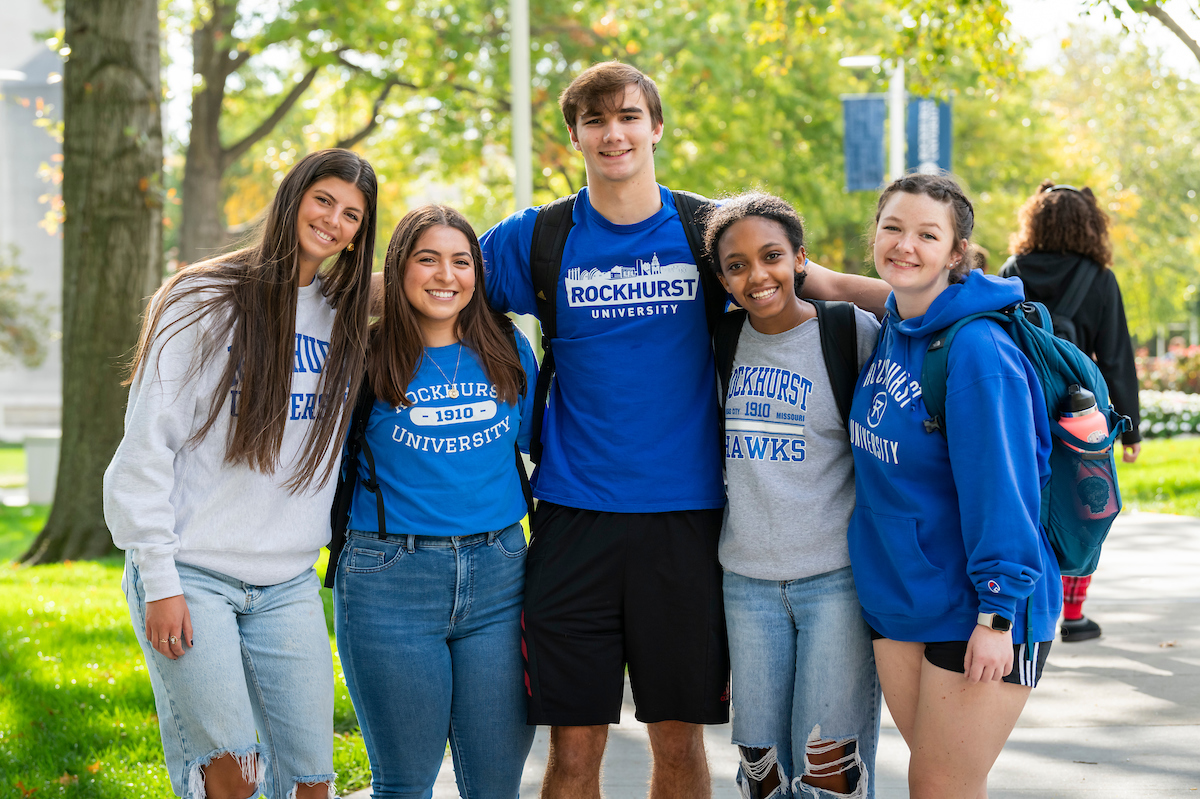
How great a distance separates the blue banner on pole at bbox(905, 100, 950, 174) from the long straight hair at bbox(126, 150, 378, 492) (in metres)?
11.0

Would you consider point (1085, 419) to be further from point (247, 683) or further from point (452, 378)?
point (247, 683)

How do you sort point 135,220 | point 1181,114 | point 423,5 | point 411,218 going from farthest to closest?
point 1181,114
point 423,5
point 135,220
point 411,218

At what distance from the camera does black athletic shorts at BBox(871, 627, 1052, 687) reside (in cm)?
242

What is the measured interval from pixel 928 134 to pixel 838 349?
35.9 ft

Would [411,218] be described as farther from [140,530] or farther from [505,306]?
[140,530]

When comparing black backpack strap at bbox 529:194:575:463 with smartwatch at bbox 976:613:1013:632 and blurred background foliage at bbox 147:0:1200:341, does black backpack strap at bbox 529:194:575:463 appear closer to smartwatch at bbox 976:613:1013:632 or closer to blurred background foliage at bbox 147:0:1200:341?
smartwatch at bbox 976:613:1013:632

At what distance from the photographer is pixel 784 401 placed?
2.86 meters

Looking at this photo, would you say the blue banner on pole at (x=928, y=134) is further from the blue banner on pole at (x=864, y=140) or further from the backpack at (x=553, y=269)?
the backpack at (x=553, y=269)

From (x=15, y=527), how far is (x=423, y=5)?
31.8ft

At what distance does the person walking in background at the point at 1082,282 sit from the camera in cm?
499

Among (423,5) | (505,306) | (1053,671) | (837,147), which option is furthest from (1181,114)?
(505,306)

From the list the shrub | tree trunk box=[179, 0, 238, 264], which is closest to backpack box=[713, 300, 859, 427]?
tree trunk box=[179, 0, 238, 264]

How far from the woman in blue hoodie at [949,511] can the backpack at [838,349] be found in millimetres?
84

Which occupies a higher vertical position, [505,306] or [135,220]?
[135,220]
